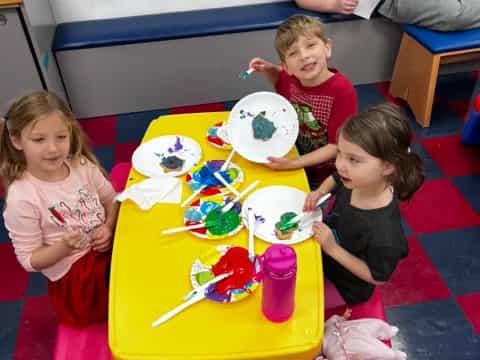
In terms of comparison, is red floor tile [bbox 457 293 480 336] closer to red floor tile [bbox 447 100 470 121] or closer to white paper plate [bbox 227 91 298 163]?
white paper plate [bbox 227 91 298 163]

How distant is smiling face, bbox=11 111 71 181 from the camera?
118cm

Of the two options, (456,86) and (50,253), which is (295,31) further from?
(456,86)

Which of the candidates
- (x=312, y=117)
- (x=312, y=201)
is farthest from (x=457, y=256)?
(x=312, y=201)

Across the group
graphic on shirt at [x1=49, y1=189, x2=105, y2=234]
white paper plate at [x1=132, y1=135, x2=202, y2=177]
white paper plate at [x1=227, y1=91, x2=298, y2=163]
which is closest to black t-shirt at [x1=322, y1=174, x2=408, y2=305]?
white paper plate at [x1=227, y1=91, x2=298, y2=163]

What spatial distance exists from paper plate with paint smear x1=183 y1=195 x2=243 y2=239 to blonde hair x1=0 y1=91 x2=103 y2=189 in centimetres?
40

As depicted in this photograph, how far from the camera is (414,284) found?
1838 millimetres

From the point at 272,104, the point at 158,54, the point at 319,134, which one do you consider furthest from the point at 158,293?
the point at 158,54

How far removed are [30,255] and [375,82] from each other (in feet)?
8.02

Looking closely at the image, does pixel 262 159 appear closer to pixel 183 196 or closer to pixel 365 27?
pixel 183 196

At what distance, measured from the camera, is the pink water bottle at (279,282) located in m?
0.90

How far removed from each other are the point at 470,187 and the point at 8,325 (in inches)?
83.0

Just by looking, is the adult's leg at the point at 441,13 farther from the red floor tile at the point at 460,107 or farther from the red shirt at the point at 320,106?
the red shirt at the point at 320,106

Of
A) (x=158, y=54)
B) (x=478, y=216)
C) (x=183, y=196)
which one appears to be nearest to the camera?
(x=183, y=196)

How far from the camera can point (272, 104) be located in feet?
4.90
